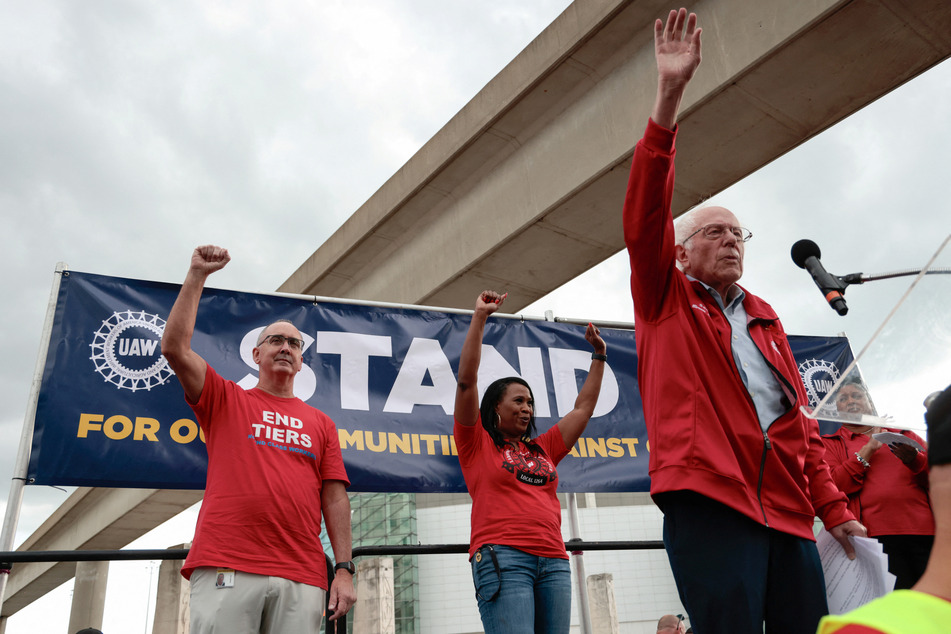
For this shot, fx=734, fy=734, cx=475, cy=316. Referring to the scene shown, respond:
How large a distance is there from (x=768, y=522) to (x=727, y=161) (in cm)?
420

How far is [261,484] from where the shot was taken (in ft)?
9.44

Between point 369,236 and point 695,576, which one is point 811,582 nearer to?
point 695,576

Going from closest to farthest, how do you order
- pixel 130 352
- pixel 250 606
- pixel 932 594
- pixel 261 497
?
pixel 932 594, pixel 250 606, pixel 261 497, pixel 130 352

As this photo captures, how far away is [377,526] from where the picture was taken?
82.2ft

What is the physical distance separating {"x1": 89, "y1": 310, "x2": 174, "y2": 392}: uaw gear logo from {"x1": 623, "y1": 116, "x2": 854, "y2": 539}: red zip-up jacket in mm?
2893

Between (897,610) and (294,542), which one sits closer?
(897,610)

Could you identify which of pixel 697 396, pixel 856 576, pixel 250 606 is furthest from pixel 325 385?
pixel 856 576

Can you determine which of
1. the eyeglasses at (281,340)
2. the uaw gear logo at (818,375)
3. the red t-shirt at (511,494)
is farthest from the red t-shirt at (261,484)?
the uaw gear logo at (818,375)

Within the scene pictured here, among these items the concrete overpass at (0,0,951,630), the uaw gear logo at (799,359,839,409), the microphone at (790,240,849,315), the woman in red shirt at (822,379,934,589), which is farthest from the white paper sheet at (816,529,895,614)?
the uaw gear logo at (799,359,839,409)

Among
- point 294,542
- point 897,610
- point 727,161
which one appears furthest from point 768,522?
point 727,161

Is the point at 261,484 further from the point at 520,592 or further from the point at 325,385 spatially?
the point at 325,385

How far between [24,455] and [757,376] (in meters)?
3.40

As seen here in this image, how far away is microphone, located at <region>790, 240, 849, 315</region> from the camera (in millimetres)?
1997

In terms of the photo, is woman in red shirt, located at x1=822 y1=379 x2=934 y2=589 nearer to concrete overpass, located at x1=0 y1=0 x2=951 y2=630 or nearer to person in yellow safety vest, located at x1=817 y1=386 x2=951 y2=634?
concrete overpass, located at x1=0 y1=0 x2=951 y2=630
